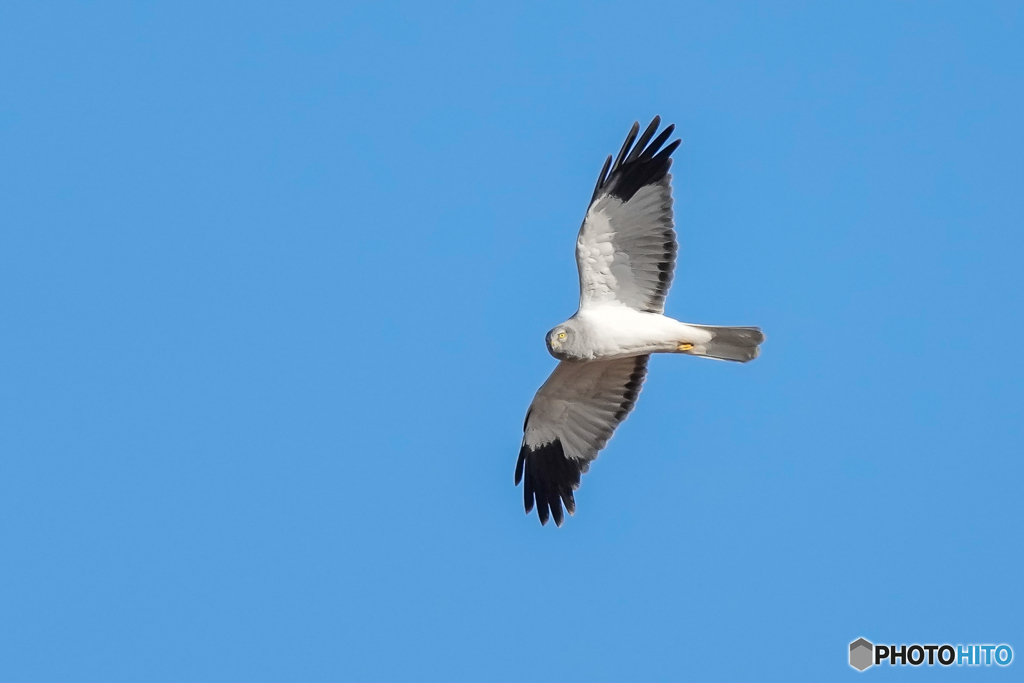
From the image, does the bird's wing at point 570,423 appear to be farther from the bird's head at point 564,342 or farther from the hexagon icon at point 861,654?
the hexagon icon at point 861,654

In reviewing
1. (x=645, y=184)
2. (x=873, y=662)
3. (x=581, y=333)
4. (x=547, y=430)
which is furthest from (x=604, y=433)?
(x=873, y=662)

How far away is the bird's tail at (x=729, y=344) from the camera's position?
1499 cm

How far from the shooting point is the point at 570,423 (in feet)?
54.2

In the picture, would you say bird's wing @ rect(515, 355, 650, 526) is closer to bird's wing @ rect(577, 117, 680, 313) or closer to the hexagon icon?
bird's wing @ rect(577, 117, 680, 313)

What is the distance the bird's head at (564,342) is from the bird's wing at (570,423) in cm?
107

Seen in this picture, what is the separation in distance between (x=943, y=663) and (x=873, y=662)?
1128 mm

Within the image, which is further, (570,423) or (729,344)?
(570,423)

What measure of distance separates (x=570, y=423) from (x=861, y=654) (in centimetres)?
457

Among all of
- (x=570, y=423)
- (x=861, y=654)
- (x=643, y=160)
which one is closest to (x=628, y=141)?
(x=643, y=160)

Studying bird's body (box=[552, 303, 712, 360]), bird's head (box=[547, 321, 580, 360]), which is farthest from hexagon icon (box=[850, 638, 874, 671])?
bird's head (box=[547, 321, 580, 360])

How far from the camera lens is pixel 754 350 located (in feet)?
49.2

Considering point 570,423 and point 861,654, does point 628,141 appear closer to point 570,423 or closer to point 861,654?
point 570,423

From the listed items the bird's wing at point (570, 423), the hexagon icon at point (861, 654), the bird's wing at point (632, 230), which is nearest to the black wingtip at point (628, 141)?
the bird's wing at point (632, 230)

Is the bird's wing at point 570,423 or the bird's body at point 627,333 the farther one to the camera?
the bird's wing at point 570,423
